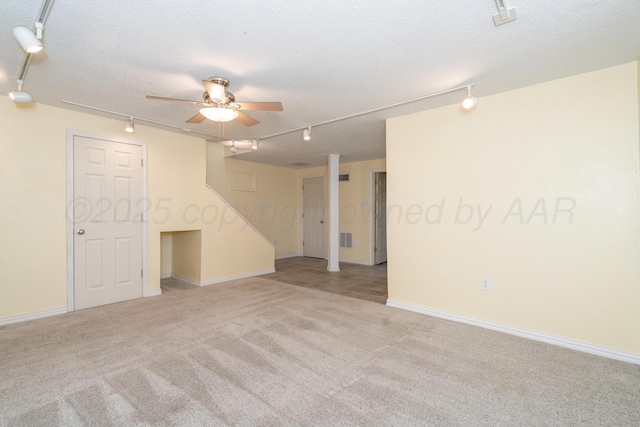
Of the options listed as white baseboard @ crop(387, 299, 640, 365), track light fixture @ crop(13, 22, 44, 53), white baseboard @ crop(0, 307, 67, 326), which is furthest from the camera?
white baseboard @ crop(0, 307, 67, 326)

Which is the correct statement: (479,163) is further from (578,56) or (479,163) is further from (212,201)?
(212,201)

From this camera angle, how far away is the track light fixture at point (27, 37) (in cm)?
173

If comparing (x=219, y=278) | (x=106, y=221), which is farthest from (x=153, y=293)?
(x=106, y=221)

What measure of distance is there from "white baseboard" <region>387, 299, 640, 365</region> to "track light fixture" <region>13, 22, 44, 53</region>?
13.4 feet

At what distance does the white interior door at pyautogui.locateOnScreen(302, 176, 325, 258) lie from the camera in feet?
25.3

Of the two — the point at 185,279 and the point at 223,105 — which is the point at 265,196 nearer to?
the point at 185,279

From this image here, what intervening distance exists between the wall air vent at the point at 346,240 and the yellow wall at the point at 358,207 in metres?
0.08

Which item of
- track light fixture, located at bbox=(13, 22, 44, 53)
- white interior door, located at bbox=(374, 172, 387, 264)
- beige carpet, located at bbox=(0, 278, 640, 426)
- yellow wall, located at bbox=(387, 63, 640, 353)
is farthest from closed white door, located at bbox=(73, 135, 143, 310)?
white interior door, located at bbox=(374, 172, 387, 264)

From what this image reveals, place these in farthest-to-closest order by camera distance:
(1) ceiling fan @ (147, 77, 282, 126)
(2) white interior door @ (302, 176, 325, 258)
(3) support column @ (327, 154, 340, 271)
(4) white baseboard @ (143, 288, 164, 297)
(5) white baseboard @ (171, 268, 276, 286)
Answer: (2) white interior door @ (302, 176, 325, 258) < (3) support column @ (327, 154, 340, 271) < (5) white baseboard @ (171, 268, 276, 286) < (4) white baseboard @ (143, 288, 164, 297) < (1) ceiling fan @ (147, 77, 282, 126)

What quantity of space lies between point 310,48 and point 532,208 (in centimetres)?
257

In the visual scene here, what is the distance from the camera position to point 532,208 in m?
2.84

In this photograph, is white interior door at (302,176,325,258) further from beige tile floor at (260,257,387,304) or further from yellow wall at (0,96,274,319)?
yellow wall at (0,96,274,319)

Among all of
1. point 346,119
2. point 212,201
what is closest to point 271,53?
point 346,119

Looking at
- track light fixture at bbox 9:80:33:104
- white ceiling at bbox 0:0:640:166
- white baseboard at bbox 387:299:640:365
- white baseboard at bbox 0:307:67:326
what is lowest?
white baseboard at bbox 387:299:640:365
